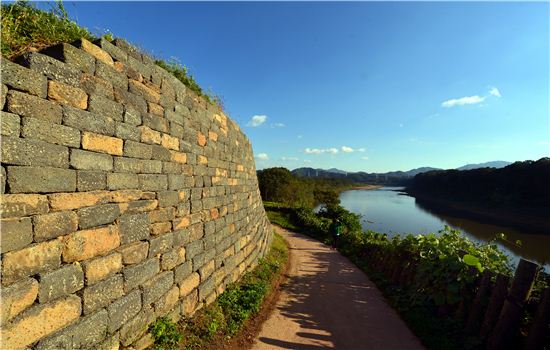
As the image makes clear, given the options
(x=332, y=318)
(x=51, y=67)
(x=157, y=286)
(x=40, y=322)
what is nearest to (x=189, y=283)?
(x=157, y=286)

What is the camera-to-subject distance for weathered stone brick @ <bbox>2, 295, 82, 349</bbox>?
90.4 inches

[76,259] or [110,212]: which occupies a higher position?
[110,212]

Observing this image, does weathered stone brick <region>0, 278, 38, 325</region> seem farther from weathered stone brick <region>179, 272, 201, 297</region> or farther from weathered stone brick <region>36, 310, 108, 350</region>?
weathered stone brick <region>179, 272, 201, 297</region>

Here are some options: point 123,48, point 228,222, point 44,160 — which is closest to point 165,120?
point 123,48

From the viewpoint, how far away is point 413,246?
7227mm

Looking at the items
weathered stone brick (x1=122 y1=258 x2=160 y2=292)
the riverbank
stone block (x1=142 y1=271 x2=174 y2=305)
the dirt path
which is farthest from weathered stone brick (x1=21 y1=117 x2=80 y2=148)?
the riverbank

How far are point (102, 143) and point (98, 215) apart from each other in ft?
2.58

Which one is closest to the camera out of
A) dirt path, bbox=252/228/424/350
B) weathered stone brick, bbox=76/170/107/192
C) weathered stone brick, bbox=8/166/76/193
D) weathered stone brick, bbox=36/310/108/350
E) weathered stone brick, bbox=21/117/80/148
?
weathered stone brick, bbox=8/166/76/193

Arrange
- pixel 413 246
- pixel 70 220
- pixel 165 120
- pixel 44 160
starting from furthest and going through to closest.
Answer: pixel 413 246, pixel 165 120, pixel 70 220, pixel 44 160

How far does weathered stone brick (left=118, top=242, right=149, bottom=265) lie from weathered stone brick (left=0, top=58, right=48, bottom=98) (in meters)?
1.85

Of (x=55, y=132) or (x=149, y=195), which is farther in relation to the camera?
(x=149, y=195)

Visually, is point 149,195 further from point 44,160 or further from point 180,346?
point 180,346

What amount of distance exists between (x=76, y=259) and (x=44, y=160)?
100cm

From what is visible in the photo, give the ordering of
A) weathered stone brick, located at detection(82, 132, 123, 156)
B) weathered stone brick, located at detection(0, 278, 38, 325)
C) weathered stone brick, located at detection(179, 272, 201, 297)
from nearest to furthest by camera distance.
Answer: weathered stone brick, located at detection(0, 278, 38, 325), weathered stone brick, located at detection(82, 132, 123, 156), weathered stone brick, located at detection(179, 272, 201, 297)
